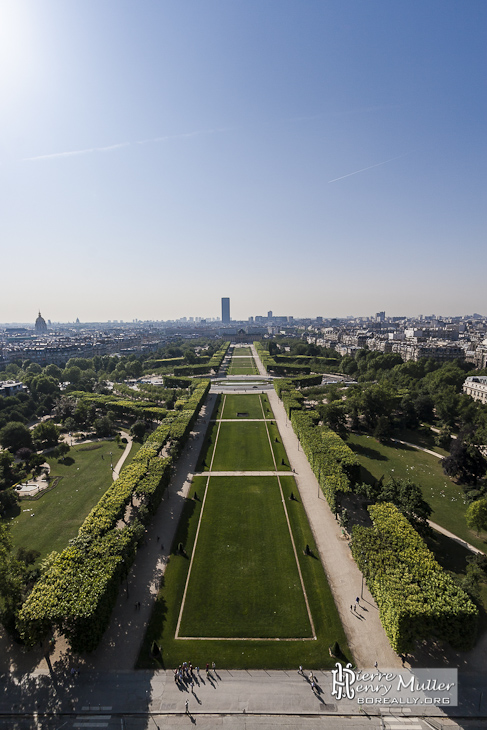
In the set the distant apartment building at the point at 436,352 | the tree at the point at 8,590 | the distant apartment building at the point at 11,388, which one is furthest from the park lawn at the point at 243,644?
the distant apartment building at the point at 436,352

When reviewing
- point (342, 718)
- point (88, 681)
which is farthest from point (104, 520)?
point (342, 718)

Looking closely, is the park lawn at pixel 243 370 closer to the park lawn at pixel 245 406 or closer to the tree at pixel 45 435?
the park lawn at pixel 245 406

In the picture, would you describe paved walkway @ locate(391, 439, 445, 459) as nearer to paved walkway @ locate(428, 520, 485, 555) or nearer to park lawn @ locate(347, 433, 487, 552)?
park lawn @ locate(347, 433, 487, 552)

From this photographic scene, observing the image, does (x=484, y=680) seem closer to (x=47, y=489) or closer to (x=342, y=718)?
(x=342, y=718)

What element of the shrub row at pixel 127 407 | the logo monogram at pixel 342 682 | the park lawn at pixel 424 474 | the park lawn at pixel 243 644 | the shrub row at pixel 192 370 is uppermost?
the shrub row at pixel 192 370

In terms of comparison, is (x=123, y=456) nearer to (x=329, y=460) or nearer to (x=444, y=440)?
(x=329, y=460)

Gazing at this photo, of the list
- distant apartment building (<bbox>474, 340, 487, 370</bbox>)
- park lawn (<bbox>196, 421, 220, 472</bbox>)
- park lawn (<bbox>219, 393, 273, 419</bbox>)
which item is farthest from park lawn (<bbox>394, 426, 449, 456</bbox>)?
distant apartment building (<bbox>474, 340, 487, 370</bbox>)

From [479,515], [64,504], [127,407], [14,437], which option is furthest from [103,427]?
[479,515]
